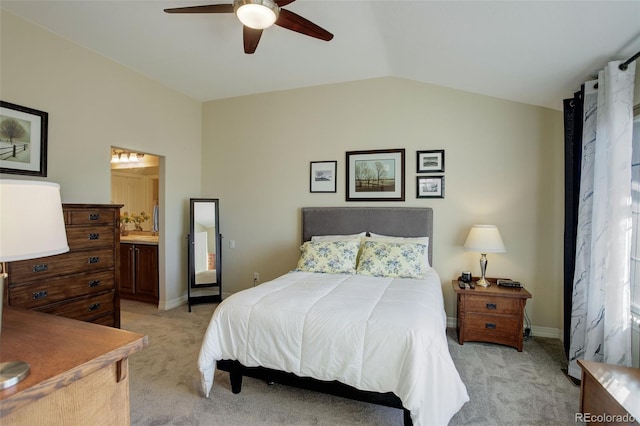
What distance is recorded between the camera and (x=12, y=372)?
92 centimetres

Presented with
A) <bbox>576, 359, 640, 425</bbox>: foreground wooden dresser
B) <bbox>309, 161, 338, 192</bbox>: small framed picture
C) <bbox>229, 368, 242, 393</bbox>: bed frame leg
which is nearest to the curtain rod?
<bbox>576, 359, 640, 425</bbox>: foreground wooden dresser

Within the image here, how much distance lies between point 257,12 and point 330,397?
105 inches

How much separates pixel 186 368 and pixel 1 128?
255cm

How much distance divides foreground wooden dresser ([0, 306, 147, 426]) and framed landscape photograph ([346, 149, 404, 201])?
3144 mm

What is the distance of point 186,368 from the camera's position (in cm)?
267

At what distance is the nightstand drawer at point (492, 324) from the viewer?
303 centimetres

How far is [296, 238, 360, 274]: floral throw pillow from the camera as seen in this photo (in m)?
3.25

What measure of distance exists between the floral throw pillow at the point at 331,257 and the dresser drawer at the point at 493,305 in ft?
4.01

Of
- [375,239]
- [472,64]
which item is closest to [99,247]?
[375,239]

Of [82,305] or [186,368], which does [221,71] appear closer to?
[82,305]

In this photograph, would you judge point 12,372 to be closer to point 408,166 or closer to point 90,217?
point 90,217

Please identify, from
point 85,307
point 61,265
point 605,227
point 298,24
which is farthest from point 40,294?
point 605,227

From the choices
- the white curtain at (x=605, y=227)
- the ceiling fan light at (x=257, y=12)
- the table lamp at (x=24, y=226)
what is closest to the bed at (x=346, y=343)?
the white curtain at (x=605, y=227)

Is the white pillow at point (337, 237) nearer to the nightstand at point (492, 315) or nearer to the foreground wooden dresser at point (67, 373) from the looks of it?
the nightstand at point (492, 315)
